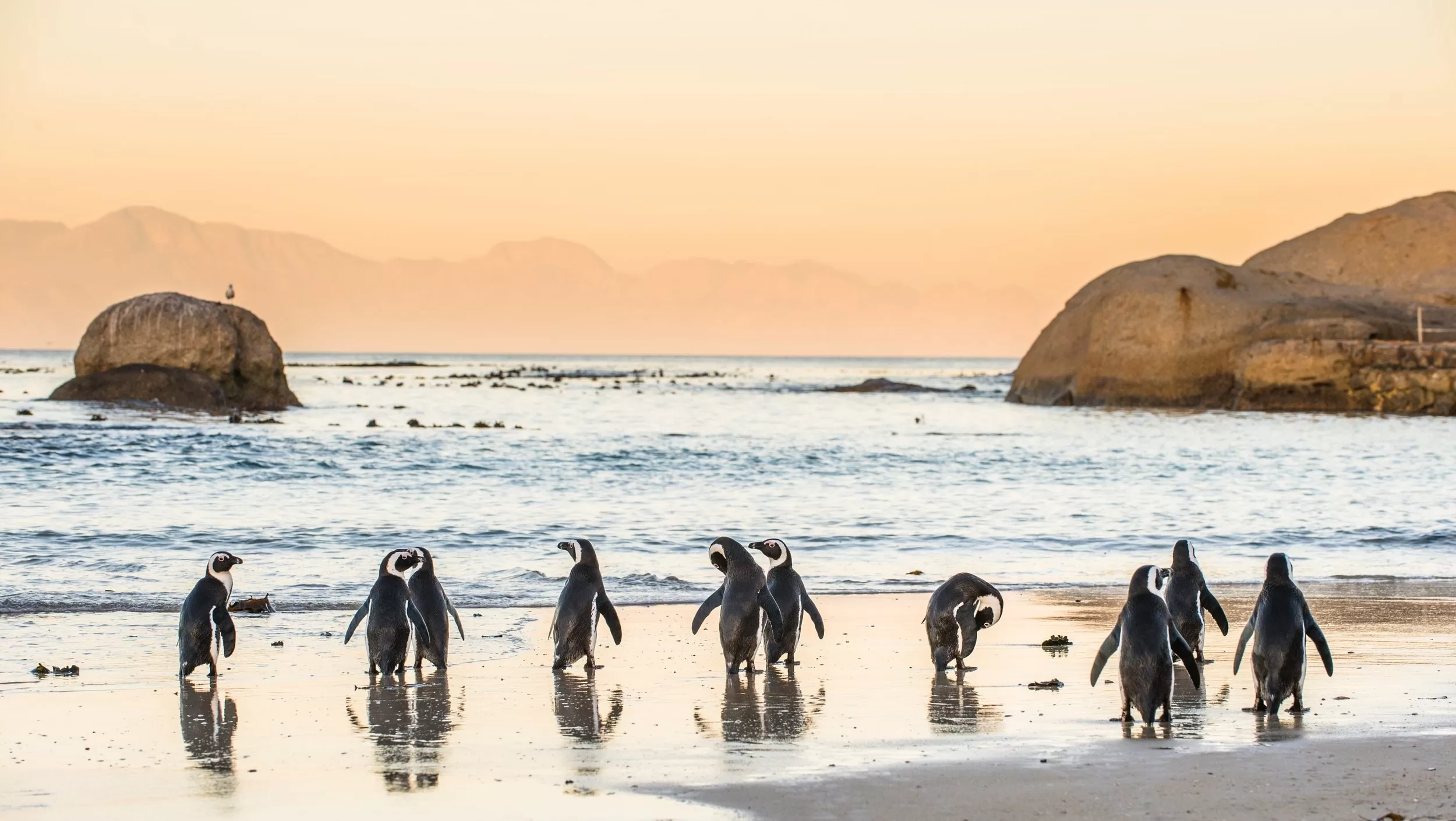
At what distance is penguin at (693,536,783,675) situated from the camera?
934 cm

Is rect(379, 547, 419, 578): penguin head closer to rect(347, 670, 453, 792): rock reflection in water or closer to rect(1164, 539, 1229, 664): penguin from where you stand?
rect(347, 670, 453, 792): rock reflection in water

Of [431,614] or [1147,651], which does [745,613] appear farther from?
[1147,651]

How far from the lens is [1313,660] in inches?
372

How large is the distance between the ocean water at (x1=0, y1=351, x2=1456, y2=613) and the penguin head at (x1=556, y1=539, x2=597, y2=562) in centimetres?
259

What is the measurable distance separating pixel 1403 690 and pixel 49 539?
13245 millimetres

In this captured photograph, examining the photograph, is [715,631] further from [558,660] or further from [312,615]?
[312,615]

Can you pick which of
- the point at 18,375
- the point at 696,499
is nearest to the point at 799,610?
the point at 696,499

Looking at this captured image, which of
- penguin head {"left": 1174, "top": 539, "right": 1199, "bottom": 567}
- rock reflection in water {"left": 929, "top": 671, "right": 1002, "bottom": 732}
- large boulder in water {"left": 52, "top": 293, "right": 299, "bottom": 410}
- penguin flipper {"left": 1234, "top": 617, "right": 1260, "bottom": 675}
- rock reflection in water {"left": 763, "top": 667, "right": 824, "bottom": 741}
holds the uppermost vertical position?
large boulder in water {"left": 52, "top": 293, "right": 299, "bottom": 410}

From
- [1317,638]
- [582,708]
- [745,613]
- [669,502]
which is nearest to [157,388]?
[669,502]

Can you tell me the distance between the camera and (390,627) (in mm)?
9078

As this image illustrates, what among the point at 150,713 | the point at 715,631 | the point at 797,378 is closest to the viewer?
the point at 150,713

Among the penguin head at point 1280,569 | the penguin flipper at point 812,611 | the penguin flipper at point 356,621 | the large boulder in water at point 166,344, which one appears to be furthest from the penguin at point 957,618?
the large boulder in water at point 166,344

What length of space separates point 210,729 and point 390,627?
174 centimetres

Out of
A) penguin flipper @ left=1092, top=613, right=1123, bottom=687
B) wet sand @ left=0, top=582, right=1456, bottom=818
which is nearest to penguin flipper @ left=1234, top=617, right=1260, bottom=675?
wet sand @ left=0, top=582, right=1456, bottom=818
